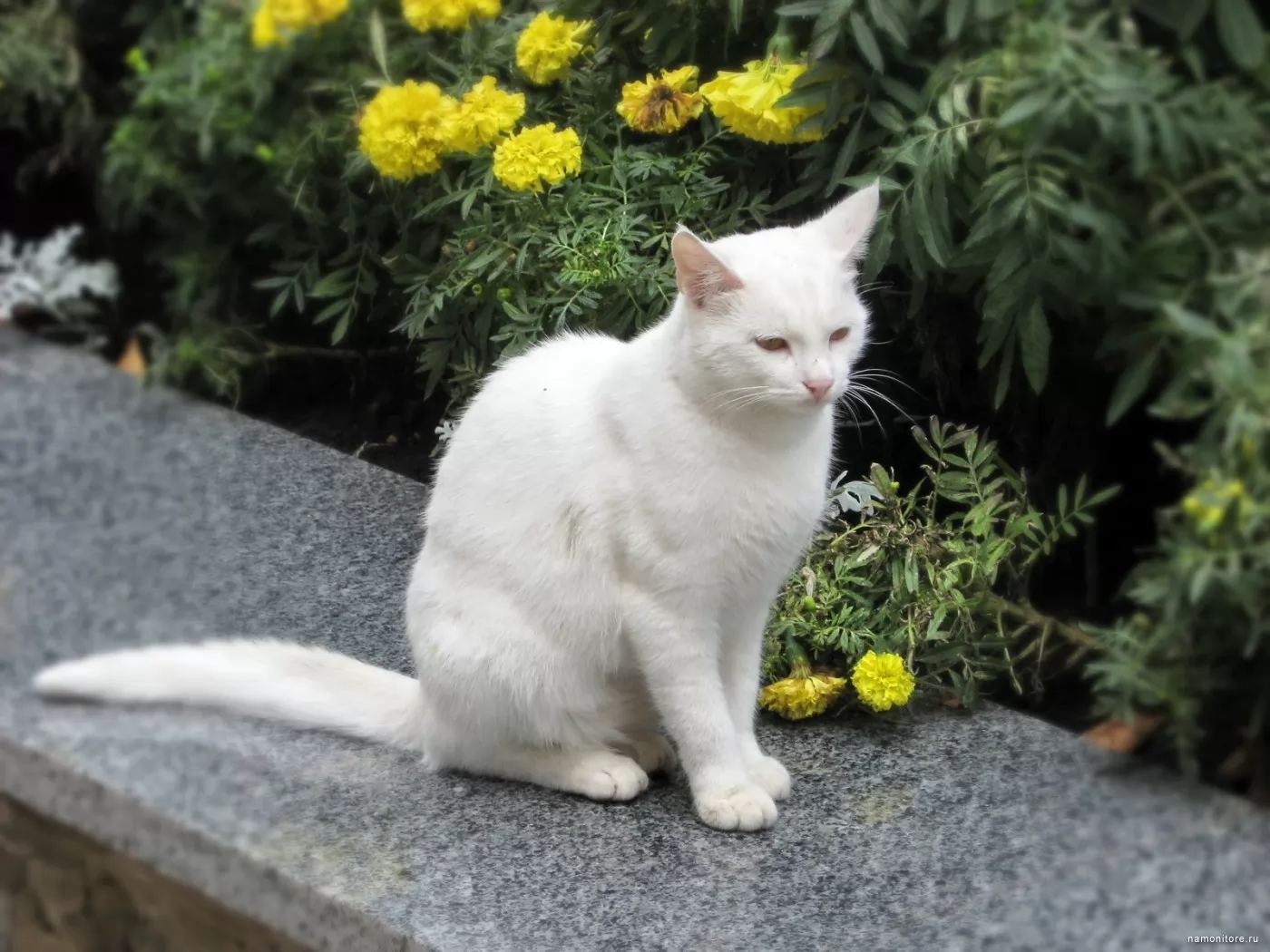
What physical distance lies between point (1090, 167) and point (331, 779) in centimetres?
84

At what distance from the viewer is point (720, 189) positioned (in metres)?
1.32

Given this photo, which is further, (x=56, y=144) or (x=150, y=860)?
(x=56, y=144)

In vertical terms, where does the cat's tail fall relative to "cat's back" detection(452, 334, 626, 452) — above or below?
below

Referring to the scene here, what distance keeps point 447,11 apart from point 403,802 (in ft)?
3.04

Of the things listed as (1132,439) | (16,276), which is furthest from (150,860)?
(1132,439)

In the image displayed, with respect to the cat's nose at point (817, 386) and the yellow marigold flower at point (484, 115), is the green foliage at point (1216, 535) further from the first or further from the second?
the yellow marigold flower at point (484, 115)

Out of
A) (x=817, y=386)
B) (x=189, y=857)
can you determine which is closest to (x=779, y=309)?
(x=817, y=386)

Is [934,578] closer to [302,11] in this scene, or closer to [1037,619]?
[1037,619]

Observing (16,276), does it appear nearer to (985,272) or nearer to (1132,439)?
(985,272)

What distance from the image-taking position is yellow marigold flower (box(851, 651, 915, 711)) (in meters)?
1.16

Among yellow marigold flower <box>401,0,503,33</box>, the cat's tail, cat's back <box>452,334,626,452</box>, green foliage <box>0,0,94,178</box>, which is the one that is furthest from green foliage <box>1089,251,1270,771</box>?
green foliage <box>0,0,94,178</box>

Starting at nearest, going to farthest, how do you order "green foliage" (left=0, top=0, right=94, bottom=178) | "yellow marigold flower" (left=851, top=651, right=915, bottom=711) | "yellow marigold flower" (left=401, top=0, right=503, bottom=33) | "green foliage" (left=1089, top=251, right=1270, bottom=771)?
"green foliage" (left=1089, top=251, right=1270, bottom=771), "yellow marigold flower" (left=851, top=651, right=915, bottom=711), "yellow marigold flower" (left=401, top=0, right=503, bottom=33), "green foliage" (left=0, top=0, right=94, bottom=178)

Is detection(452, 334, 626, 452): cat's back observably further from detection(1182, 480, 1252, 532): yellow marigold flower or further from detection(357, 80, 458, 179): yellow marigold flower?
detection(1182, 480, 1252, 532): yellow marigold flower

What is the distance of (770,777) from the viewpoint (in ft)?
3.60
